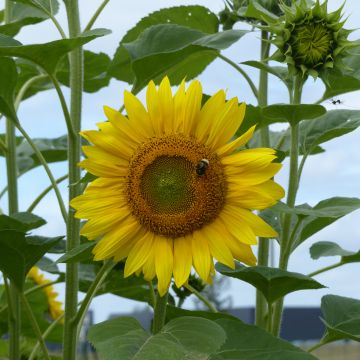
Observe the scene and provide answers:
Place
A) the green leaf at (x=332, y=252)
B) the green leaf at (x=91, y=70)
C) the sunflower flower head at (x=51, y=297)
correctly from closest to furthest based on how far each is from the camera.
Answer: the green leaf at (x=332, y=252) < the green leaf at (x=91, y=70) < the sunflower flower head at (x=51, y=297)

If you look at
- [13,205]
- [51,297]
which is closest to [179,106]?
[13,205]

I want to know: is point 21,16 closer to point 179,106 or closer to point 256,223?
point 179,106

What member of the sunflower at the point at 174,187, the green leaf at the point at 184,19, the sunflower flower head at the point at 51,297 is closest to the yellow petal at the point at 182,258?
the sunflower at the point at 174,187

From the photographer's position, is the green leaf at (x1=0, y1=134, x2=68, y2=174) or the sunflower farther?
the green leaf at (x1=0, y1=134, x2=68, y2=174)

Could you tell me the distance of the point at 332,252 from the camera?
4.85ft

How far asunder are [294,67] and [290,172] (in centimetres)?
20

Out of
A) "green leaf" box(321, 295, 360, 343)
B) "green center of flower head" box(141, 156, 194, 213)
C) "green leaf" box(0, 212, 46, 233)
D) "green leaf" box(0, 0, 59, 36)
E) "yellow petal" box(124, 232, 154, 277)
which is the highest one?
"green leaf" box(0, 0, 59, 36)

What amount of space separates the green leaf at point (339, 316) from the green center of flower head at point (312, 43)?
0.44 meters

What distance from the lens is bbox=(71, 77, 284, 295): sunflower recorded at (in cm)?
110

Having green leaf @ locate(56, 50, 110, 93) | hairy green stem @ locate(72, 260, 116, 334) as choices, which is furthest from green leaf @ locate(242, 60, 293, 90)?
green leaf @ locate(56, 50, 110, 93)

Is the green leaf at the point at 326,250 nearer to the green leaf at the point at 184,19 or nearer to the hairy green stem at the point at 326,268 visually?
the hairy green stem at the point at 326,268

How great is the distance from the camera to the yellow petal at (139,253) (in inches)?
44.5

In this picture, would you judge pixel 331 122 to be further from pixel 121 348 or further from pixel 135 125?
pixel 121 348

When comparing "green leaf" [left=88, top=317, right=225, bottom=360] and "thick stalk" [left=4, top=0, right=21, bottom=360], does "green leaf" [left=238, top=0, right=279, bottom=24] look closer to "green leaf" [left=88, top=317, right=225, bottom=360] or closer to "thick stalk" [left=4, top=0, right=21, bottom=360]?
"green leaf" [left=88, top=317, right=225, bottom=360]
